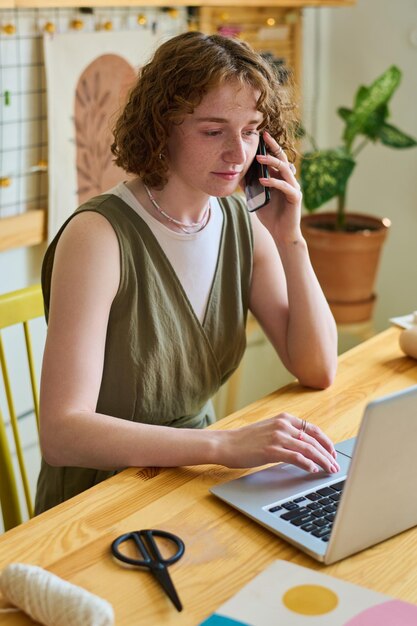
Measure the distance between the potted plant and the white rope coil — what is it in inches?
74.1

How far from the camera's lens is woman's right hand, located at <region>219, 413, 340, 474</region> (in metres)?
1.15

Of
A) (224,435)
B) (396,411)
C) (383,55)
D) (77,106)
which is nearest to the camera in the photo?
(396,411)

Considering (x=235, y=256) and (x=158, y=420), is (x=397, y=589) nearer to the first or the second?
(x=158, y=420)

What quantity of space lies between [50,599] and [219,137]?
0.75 m

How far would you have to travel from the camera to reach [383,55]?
293 centimetres

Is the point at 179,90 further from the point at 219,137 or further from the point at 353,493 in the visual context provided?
the point at 353,493

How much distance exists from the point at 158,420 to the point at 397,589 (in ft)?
2.10

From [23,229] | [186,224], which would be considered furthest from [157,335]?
[23,229]

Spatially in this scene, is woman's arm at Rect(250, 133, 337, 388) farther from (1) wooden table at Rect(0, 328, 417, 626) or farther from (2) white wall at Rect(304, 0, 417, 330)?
(2) white wall at Rect(304, 0, 417, 330)

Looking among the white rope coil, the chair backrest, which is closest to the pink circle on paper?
the white rope coil

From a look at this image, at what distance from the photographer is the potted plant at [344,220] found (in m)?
2.62

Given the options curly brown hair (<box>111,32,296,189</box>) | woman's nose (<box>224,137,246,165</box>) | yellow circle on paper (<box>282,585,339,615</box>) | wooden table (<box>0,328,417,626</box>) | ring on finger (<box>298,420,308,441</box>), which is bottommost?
wooden table (<box>0,328,417,626</box>)

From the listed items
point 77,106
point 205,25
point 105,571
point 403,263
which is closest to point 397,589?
point 105,571

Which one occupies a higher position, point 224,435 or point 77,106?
point 77,106
